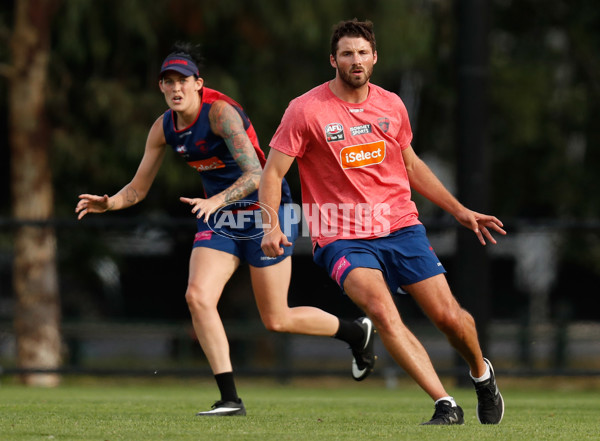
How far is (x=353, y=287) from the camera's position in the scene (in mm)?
5918

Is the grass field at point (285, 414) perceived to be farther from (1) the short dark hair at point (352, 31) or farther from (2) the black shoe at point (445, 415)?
(1) the short dark hair at point (352, 31)

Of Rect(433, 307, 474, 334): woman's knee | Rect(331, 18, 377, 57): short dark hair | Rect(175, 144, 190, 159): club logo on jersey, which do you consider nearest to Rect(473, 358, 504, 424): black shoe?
Rect(433, 307, 474, 334): woman's knee

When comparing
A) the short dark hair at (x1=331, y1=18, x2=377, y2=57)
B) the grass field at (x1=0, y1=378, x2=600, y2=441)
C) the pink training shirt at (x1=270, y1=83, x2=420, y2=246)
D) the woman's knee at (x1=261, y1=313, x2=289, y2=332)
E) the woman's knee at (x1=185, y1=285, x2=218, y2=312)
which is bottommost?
the grass field at (x1=0, y1=378, x2=600, y2=441)

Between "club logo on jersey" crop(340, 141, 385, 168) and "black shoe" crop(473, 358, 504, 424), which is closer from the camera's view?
"club logo on jersey" crop(340, 141, 385, 168)

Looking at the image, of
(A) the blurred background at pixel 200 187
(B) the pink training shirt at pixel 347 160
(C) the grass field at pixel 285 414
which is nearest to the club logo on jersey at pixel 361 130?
(B) the pink training shirt at pixel 347 160

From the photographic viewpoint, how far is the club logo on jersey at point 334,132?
Answer: 6055 mm

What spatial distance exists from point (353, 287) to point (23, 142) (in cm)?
908

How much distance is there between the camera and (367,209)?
6.10 metres

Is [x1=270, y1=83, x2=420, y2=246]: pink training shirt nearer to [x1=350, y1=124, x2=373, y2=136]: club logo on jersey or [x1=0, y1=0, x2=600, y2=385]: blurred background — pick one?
[x1=350, y1=124, x2=373, y2=136]: club logo on jersey

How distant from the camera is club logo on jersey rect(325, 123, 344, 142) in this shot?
238 inches

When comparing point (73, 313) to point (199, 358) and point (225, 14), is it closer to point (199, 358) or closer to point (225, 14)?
point (199, 358)

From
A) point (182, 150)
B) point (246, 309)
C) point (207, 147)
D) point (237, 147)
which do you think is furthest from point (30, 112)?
point (237, 147)

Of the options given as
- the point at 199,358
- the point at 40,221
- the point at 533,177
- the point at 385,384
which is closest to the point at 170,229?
the point at 40,221

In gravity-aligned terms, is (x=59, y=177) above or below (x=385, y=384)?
above
